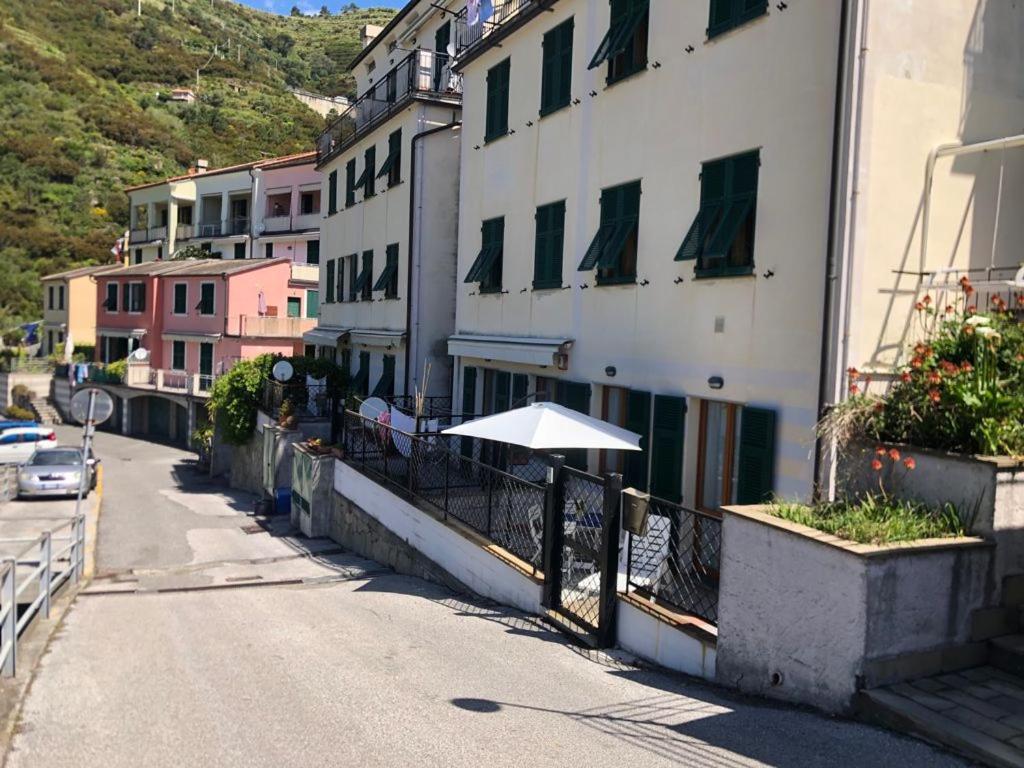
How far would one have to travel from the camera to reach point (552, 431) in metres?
10.5

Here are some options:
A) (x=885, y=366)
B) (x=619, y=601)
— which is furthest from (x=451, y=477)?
(x=885, y=366)

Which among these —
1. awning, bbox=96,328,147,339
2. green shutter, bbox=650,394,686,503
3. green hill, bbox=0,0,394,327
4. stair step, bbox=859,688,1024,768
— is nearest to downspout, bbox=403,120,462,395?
green shutter, bbox=650,394,686,503

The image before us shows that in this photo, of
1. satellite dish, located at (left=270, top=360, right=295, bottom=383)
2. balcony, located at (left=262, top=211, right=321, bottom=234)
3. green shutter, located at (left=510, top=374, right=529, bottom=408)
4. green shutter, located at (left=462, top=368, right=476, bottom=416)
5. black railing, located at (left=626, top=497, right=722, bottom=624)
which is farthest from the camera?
balcony, located at (left=262, top=211, right=321, bottom=234)

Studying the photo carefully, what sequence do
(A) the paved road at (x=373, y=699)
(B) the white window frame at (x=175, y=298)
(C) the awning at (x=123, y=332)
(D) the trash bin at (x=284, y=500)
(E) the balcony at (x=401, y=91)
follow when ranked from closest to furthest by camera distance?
(A) the paved road at (x=373, y=699) < (E) the balcony at (x=401, y=91) < (D) the trash bin at (x=284, y=500) < (B) the white window frame at (x=175, y=298) < (C) the awning at (x=123, y=332)

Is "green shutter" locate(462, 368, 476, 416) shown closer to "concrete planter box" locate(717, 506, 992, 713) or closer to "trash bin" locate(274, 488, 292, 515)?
"trash bin" locate(274, 488, 292, 515)

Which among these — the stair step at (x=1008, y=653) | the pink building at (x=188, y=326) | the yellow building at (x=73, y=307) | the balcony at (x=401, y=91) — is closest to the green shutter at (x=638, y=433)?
the stair step at (x=1008, y=653)

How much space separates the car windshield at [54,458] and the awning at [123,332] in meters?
18.2

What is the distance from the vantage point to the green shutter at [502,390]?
52.3 ft

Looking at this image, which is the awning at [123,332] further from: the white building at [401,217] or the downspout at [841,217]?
the downspout at [841,217]

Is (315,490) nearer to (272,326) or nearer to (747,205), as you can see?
(747,205)

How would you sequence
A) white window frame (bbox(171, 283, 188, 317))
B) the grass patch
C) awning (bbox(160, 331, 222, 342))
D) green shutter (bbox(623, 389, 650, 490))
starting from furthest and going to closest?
white window frame (bbox(171, 283, 188, 317)) → awning (bbox(160, 331, 222, 342)) → green shutter (bbox(623, 389, 650, 490)) → the grass patch

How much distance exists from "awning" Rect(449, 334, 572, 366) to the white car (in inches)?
889

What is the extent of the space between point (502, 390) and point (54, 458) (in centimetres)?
1822

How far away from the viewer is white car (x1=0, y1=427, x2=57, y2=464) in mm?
32844
